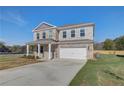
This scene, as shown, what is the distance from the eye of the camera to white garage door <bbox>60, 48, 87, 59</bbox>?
60.5ft

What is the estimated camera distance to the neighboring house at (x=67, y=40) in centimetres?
1851

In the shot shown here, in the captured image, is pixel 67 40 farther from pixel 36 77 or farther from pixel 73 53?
pixel 36 77

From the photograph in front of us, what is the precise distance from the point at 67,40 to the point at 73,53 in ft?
7.96

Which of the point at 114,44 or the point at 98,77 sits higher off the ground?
the point at 114,44

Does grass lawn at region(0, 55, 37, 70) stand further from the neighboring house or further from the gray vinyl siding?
the gray vinyl siding

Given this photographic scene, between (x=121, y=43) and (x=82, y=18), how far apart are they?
3222 centimetres

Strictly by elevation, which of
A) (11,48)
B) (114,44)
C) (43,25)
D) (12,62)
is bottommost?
(12,62)

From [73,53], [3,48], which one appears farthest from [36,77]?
[3,48]

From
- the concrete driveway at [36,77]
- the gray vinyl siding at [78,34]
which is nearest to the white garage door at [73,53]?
the gray vinyl siding at [78,34]

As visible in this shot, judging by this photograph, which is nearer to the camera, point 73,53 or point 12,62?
point 12,62

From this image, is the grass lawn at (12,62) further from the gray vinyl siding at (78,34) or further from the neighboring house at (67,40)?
the gray vinyl siding at (78,34)

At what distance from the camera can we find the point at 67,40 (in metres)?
20.5
